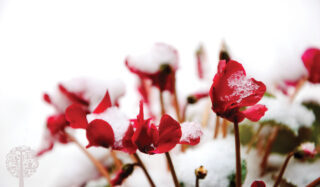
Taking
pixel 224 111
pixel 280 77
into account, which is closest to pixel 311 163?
pixel 280 77

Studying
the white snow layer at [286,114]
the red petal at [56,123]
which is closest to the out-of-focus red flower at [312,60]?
the white snow layer at [286,114]

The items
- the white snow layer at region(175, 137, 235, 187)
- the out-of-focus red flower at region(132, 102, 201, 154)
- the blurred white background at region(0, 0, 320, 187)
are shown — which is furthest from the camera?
the blurred white background at region(0, 0, 320, 187)

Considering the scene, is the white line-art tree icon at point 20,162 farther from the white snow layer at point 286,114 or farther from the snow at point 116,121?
the white snow layer at point 286,114

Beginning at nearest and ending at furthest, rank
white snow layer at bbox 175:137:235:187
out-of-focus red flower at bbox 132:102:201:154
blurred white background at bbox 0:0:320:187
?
out-of-focus red flower at bbox 132:102:201:154 < white snow layer at bbox 175:137:235:187 < blurred white background at bbox 0:0:320:187

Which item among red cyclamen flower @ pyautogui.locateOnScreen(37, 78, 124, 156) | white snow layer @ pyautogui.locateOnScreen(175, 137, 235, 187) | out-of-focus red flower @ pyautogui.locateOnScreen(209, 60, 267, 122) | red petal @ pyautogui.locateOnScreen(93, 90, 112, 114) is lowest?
white snow layer @ pyautogui.locateOnScreen(175, 137, 235, 187)

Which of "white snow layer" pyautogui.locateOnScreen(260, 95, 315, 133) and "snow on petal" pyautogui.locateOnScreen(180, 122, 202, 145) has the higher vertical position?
"snow on petal" pyautogui.locateOnScreen(180, 122, 202, 145)

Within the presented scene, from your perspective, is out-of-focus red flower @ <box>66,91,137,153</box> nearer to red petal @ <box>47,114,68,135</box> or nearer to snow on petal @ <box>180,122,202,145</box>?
snow on petal @ <box>180,122,202,145</box>

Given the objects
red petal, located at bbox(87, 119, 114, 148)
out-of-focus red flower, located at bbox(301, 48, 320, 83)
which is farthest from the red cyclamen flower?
out-of-focus red flower, located at bbox(301, 48, 320, 83)
